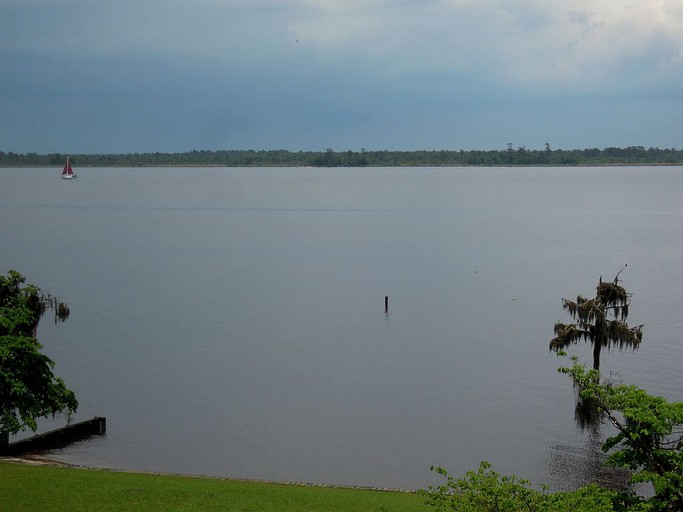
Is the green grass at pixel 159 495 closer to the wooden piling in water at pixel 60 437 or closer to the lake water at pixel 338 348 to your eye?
the wooden piling in water at pixel 60 437

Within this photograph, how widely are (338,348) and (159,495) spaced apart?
32626 mm

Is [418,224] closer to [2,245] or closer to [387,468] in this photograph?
[2,245]

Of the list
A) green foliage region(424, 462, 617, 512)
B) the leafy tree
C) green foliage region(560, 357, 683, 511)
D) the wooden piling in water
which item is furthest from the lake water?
green foliage region(560, 357, 683, 511)

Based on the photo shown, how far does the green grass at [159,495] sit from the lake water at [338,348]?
6.67 metres

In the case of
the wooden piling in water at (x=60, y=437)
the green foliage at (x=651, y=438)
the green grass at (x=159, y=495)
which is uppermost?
the green foliage at (x=651, y=438)

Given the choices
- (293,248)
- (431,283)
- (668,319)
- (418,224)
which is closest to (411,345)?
(668,319)

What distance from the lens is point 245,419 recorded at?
147ft

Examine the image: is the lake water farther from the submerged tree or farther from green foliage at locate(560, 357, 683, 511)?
green foliage at locate(560, 357, 683, 511)

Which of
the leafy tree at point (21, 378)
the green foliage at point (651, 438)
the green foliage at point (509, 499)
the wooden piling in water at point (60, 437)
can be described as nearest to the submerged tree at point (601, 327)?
the wooden piling in water at point (60, 437)

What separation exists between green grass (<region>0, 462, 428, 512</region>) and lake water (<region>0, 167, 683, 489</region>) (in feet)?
21.9

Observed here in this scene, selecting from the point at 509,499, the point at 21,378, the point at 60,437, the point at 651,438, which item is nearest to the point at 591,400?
the point at 60,437

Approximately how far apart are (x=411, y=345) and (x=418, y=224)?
300ft

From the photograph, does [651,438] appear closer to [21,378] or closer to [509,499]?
[509,499]

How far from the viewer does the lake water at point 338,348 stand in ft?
132
